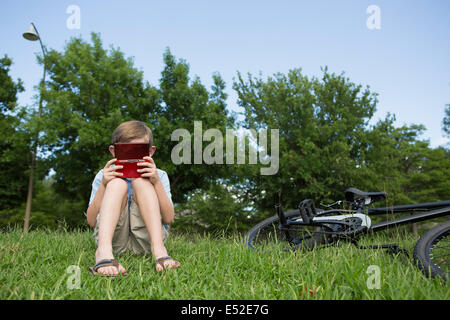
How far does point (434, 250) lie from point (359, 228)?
510 millimetres

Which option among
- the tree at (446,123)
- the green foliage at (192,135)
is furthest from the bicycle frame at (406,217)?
the tree at (446,123)

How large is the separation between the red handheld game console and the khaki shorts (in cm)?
24

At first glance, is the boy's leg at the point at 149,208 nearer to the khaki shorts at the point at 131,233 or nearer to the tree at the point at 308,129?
the khaki shorts at the point at 131,233

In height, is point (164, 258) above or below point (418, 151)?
below

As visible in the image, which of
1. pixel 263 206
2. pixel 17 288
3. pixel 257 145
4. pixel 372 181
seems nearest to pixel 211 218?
pixel 263 206

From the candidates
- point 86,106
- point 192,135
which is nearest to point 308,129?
point 192,135

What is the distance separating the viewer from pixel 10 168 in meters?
12.3

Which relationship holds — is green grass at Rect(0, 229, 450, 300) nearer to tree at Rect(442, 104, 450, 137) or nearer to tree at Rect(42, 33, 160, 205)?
tree at Rect(42, 33, 160, 205)

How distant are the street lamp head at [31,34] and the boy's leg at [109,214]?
11.7m

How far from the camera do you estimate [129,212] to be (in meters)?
2.11

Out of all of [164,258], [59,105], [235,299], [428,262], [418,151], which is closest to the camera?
[235,299]

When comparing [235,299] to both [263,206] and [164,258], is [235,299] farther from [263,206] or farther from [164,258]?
[263,206]

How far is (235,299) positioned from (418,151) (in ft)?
59.4

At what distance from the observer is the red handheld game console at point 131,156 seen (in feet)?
6.38
